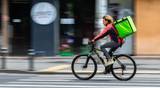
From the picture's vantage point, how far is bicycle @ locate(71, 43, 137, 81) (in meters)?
15.9

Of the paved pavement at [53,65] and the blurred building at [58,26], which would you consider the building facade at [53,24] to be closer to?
the blurred building at [58,26]

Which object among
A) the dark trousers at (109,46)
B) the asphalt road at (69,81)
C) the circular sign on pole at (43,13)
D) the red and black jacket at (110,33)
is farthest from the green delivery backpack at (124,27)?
the circular sign on pole at (43,13)

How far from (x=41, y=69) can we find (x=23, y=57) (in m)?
5.69

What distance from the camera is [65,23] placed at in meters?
25.0

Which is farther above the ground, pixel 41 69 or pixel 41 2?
pixel 41 2

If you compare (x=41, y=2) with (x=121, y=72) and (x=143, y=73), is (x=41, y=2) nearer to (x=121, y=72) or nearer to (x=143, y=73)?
(x=143, y=73)

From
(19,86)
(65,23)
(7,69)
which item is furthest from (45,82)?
(65,23)

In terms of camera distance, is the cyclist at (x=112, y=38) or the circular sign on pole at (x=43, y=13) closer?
the cyclist at (x=112, y=38)

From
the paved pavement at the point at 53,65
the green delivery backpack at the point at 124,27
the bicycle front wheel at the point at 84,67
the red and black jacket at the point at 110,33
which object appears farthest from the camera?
the paved pavement at the point at 53,65

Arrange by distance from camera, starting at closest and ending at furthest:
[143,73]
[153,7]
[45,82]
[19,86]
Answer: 1. [19,86]
2. [45,82]
3. [143,73]
4. [153,7]

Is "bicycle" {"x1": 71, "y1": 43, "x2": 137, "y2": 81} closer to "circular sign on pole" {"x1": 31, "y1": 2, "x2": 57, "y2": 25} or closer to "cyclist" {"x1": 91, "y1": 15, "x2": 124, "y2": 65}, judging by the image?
"cyclist" {"x1": 91, "y1": 15, "x2": 124, "y2": 65}

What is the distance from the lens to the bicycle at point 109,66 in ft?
52.3

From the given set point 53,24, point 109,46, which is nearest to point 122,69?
point 109,46

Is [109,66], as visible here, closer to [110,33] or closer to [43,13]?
[110,33]
